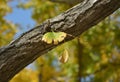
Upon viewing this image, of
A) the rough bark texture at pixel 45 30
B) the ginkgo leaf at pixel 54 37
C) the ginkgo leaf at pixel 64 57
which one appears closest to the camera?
the ginkgo leaf at pixel 54 37

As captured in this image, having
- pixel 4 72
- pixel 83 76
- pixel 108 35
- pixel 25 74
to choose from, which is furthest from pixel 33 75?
pixel 4 72

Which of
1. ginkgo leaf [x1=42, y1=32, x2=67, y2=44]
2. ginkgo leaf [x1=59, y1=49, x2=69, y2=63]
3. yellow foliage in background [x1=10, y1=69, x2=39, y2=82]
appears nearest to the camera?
ginkgo leaf [x1=42, y1=32, x2=67, y2=44]

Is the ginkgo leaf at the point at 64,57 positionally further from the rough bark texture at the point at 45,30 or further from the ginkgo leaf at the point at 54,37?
the rough bark texture at the point at 45,30

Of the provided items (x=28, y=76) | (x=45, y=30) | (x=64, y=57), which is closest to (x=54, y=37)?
(x=64, y=57)

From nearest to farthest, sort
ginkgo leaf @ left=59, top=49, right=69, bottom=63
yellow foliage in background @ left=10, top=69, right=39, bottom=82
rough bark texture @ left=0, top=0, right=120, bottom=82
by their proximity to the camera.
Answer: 1. ginkgo leaf @ left=59, top=49, right=69, bottom=63
2. rough bark texture @ left=0, top=0, right=120, bottom=82
3. yellow foliage in background @ left=10, top=69, right=39, bottom=82

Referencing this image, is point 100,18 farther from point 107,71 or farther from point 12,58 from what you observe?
point 107,71

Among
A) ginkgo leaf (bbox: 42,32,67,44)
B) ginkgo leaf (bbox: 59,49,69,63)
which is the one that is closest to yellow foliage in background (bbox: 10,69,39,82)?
ginkgo leaf (bbox: 59,49,69,63)

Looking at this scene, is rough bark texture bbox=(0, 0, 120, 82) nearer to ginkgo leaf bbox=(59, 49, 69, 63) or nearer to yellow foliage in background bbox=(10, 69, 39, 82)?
ginkgo leaf bbox=(59, 49, 69, 63)

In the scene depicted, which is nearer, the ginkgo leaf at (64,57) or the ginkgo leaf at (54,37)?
the ginkgo leaf at (54,37)

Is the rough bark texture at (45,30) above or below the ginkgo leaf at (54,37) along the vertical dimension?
above

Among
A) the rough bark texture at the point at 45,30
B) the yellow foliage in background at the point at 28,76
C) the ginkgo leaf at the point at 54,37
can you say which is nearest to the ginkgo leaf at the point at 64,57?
the ginkgo leaf at the point at 54,37
